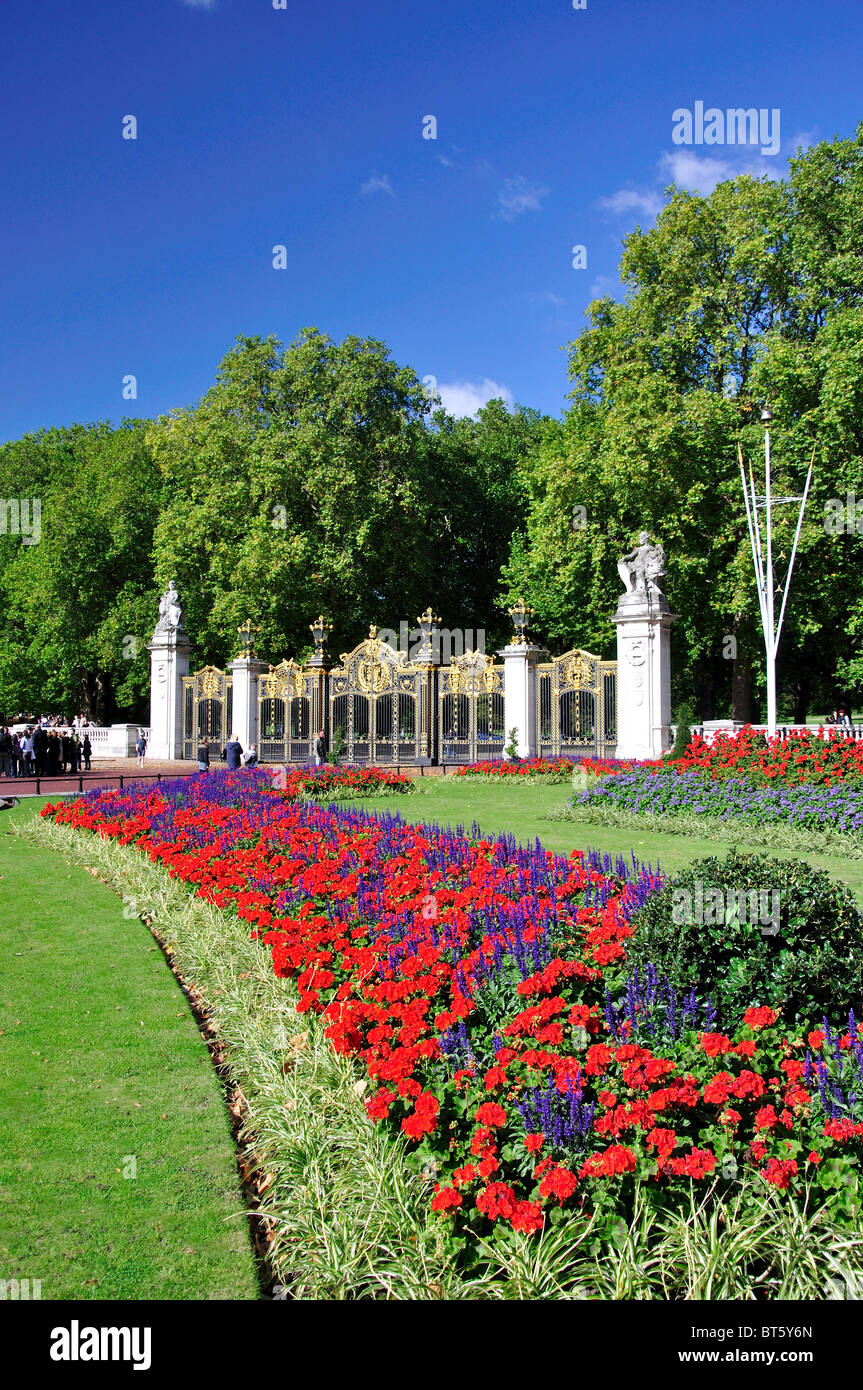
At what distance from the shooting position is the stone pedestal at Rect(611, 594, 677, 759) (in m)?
21.9

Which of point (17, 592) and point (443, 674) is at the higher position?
point (17, 592)

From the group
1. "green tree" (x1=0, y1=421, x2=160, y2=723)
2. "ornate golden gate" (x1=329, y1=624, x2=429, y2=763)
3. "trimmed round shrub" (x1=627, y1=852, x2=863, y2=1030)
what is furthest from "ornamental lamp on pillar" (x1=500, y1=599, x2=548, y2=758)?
"trimmed round shrub" (x1=627, y1=852, x2=863, y2=1030)

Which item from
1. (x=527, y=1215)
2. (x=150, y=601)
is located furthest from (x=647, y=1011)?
(x=150, y=601)

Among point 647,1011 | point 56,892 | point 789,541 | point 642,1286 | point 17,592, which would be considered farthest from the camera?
point 17,592

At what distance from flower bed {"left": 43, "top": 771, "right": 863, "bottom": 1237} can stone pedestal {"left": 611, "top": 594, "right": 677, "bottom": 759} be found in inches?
631

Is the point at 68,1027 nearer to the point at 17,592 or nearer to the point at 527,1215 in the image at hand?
the point at 527,1215

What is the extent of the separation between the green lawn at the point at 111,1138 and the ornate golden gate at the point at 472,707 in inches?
723

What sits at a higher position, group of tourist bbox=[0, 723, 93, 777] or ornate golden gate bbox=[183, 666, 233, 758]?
ornate golden gate bbox=[183, 666, 233, 758]

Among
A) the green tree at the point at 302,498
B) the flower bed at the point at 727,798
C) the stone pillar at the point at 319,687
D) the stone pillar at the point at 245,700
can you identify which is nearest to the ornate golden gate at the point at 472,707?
the stone pillar at the point at 319,687

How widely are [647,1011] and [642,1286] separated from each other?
1124mm

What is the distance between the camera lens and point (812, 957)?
3916 millimetres

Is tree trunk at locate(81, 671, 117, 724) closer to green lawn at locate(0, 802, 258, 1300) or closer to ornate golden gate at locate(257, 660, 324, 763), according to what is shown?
ornate golden gate at locate(257, 660, 324, 763)

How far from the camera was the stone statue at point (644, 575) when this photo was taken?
73.6 ft

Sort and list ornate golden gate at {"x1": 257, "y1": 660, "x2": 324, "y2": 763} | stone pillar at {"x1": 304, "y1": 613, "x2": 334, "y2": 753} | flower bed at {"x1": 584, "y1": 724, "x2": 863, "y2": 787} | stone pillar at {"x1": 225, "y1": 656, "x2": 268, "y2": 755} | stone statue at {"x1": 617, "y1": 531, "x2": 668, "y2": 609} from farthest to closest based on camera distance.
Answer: stone pillar at {"x1": 225, "y1": 656, "x2": 268, "y2": 755} < ornate golden gate at {"x1": 257, "y1": 660, "x2": 324, "y2": 763} < stone pillar at {"x1": 304, "y1": 613, "x2": 334, "y2": 753} < stone statue at {"x1": 617, "y1": 531, "x2": 668, "y2": 609} < flower bed at {"x1": 584, "y1": 724, "x2": 863, "y2": 787}
